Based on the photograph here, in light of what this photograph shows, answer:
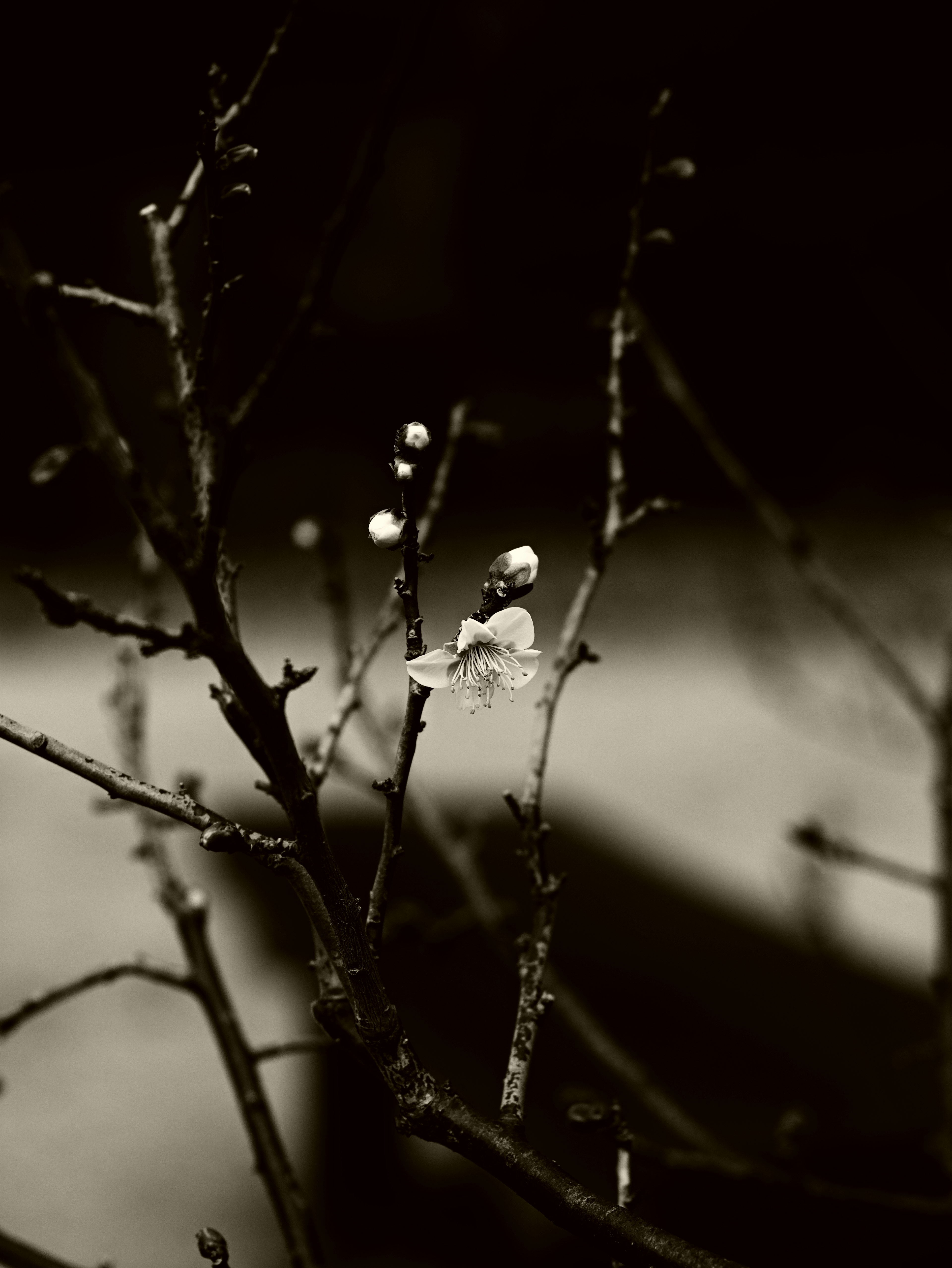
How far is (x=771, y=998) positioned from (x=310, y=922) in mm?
1583

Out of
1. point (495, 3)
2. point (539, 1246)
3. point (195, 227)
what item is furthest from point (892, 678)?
point (495, 3)

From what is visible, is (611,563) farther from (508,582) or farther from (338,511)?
(508,582)

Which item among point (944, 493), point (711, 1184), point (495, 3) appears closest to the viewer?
point (711, 1184)

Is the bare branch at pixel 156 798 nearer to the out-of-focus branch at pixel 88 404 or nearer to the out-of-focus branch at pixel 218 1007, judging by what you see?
the out-of-focus branch at pixel 88 404

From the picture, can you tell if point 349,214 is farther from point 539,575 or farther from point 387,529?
point 539,575

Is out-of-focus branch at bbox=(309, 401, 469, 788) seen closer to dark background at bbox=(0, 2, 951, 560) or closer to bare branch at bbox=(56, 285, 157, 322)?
bare branch at bbox=(56, 285, 157, 322)

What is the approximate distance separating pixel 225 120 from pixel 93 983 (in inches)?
14.1

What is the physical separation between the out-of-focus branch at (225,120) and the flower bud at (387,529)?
0.47 ft

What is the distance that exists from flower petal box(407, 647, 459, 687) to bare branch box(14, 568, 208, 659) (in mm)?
58

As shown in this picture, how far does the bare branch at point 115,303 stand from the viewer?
441mm

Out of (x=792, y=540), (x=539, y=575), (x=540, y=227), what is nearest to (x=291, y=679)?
(x=792, y=540)

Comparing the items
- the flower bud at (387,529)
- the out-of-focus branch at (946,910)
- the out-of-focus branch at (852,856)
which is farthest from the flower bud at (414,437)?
the out-of-focus branch at (946,910)

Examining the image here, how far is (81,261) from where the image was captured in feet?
10.4

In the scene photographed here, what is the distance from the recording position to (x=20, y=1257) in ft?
1.64
